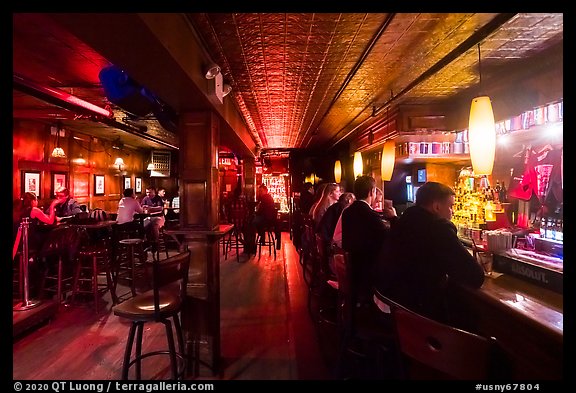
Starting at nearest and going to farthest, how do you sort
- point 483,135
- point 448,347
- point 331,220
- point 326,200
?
point 448,347
point 483,135
point 331,220
point 326,200

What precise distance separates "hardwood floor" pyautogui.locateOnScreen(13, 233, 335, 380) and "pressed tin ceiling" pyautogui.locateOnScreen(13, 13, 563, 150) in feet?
8.24

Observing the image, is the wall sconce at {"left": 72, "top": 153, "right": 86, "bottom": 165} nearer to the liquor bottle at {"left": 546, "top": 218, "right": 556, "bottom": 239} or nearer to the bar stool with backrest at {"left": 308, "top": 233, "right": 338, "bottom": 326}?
the bar stool with backrest at {"left": 308, "top": 233, "right": 338, "bottom": 326}

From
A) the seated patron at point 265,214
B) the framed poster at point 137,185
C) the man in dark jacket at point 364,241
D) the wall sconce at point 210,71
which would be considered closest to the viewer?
the wall sconce at point 210,71

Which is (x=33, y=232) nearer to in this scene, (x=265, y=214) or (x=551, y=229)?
(x=265, y=214)

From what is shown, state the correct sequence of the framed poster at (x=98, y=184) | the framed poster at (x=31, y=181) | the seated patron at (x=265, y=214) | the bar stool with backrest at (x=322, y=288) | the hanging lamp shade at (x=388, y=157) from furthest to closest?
the framed poster at (x=98, y=184) → the seated patron at (x=265, y=214) → the framed poster at (x=31, y=181) → the hanging lamp shade at (x=388, y=157) → the bar stool with backrest at (x=322, y=288)

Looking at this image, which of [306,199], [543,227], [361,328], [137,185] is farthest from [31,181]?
[543,227]

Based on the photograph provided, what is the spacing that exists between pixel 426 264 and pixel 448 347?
2.57 feet

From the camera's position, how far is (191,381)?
9.24 ft

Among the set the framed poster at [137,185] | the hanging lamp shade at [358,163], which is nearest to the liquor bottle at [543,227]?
→ the hanging lamp shade at [358,163]

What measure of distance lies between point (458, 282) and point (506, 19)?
2.03 metres

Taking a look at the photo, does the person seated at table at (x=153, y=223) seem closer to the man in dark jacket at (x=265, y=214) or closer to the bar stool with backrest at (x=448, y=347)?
the man in dark jacket at (x=265, y=214)

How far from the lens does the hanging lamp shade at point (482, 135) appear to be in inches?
94.0

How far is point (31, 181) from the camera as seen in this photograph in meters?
6.38

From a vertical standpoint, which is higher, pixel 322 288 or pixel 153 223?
pixel 153 223
